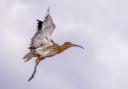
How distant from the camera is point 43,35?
73.0 feet

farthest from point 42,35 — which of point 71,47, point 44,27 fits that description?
point 71,47

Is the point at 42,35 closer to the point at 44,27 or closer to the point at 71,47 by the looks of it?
the point at 44,27

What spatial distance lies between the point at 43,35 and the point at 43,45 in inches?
24.7

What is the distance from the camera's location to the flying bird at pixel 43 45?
21.7 meters

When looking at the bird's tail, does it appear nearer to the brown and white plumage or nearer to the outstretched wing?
the brown and white plumage

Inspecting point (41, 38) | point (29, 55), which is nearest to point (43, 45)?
point (41, 38)

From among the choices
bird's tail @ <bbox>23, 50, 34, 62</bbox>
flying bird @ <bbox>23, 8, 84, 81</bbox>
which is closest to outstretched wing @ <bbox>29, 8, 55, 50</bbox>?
flying bird @ <bbox>23, 8, 84, 81</bbox>

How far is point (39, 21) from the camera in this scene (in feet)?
72.3

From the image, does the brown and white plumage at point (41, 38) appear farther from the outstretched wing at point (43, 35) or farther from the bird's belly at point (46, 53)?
the bird's belly at point (46, 53)

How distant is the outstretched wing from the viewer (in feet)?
72.3

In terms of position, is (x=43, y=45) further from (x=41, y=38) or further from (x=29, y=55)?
(x=29, y=55)

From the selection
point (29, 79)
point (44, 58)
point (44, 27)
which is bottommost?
point (29, 79)

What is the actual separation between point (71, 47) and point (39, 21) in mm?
2552

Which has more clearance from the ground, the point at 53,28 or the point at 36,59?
the point at 53,28
